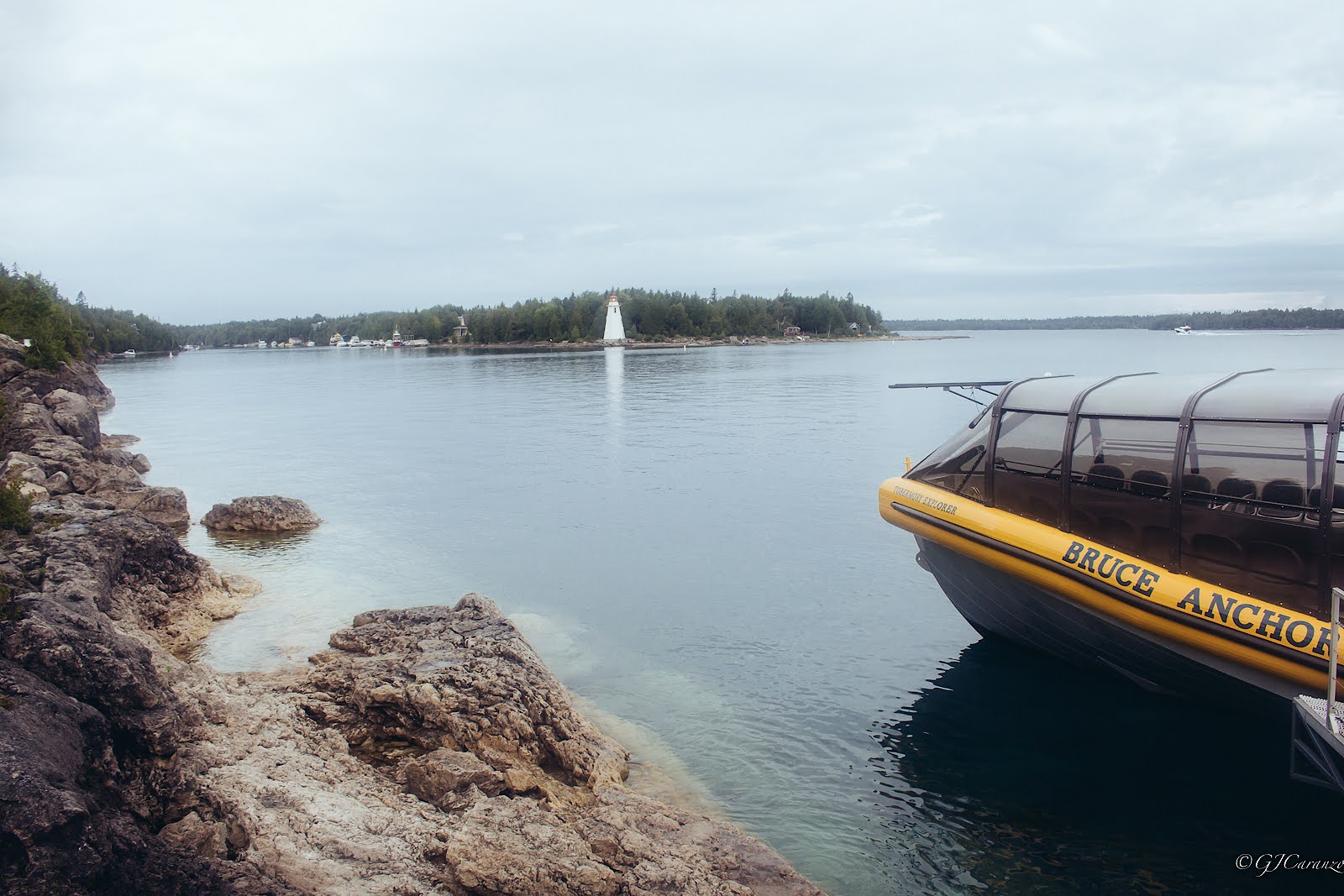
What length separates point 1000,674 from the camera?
35.2ft

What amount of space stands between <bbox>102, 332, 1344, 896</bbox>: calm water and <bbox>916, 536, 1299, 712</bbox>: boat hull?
0.64 m

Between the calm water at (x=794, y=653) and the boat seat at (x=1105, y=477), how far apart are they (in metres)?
2.56

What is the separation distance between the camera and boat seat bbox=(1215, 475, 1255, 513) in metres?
7.74

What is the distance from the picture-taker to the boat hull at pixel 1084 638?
7.83m

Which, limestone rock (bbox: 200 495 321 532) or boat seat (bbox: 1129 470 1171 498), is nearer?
boat seat (bbox: 1129 470 1171 498)

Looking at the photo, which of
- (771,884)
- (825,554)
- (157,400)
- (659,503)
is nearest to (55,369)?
(157,400)

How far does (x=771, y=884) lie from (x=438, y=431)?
32524mm

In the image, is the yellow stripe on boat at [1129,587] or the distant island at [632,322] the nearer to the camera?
the yellow stripe on boat at [1129,587]

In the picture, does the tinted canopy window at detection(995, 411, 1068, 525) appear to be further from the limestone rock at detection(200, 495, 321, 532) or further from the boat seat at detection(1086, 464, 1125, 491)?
the limestone rock at detection(200, 495, 321, 532)

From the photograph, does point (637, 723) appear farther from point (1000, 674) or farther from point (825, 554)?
Result: point (825, 554)

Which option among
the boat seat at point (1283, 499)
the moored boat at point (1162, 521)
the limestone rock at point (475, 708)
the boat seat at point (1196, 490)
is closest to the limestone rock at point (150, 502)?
the limestone rock at point (475, 708)

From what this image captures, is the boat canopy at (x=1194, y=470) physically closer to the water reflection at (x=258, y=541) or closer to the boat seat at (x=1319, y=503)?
the boat seat at (x=1319, y=503)

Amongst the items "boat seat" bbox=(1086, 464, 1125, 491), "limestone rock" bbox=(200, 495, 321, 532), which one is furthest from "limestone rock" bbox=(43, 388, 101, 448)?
"boat seat" bbox=(1086, 464, 1125, 491)

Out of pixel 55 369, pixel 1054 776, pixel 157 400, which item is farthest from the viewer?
pixel 157 400
